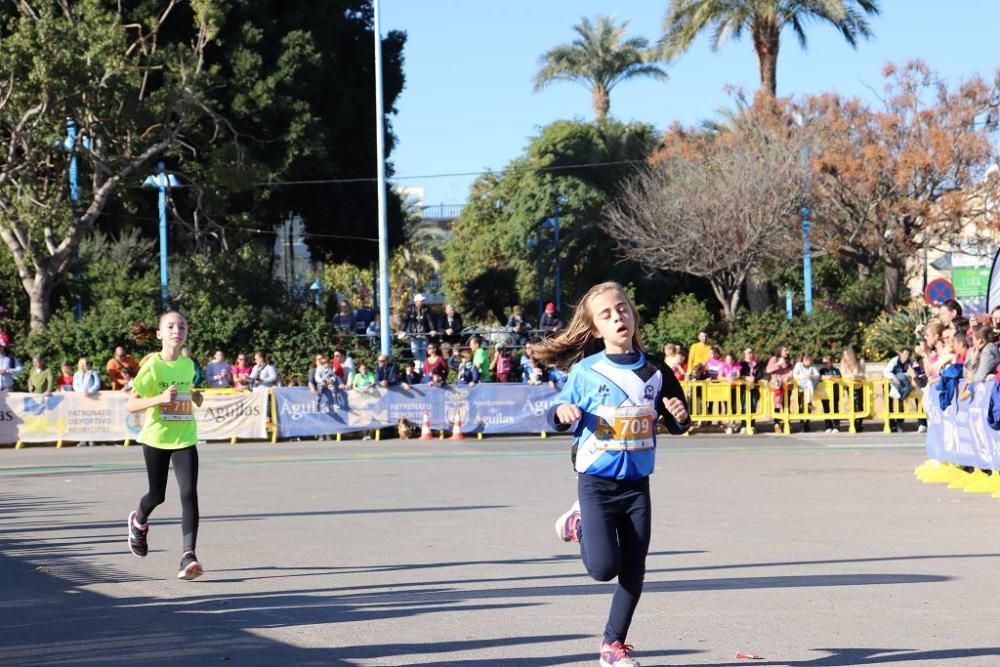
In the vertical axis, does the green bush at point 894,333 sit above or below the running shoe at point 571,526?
above

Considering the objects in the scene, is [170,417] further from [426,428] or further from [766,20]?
[766,20]

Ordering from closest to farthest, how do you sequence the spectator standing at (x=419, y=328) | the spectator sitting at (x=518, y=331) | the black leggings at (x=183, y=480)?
the black leggings at (x=183, y=480) < the spectator standing at (x=419, y=328) < the spectator sitting at (x=518, y=331)

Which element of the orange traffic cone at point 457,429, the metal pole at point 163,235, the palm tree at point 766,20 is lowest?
the orange traffic cone at point 457,429

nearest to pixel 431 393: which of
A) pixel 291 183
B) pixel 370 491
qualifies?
pixel 370 491

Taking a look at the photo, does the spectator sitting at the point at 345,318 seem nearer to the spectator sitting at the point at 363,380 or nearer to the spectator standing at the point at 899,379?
the spectator sitting at the point at 363,380

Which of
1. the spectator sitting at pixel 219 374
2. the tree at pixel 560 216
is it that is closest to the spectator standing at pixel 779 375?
the spectator sitting at pixel 219 374

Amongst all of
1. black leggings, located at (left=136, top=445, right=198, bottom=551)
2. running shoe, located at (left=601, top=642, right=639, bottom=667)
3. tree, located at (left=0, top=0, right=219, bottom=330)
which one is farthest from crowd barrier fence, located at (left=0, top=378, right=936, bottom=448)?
running shoe, located at (left=601, top=642, right=639, bottom=667)

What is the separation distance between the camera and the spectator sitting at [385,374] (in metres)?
26.5

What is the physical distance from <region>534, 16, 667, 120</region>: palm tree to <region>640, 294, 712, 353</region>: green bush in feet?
68.5

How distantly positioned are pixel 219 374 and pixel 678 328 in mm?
9604

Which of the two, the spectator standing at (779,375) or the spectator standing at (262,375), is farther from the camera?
the spectator standing at (262,375)

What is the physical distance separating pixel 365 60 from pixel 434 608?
115 ft

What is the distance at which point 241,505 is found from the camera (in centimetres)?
1425

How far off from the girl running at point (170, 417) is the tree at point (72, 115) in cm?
1929
